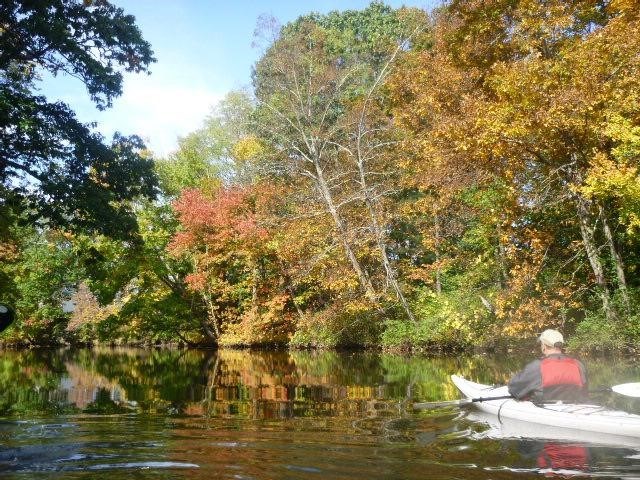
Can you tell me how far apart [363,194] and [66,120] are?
11667 mm

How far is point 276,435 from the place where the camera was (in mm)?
6254

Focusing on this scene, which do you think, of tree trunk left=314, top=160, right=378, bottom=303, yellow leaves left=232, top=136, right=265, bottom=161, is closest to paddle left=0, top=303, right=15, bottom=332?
tree trunk left=314, top=160, right=378, bottom=303

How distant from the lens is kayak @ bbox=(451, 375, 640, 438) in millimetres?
6203

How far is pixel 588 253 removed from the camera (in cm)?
1488

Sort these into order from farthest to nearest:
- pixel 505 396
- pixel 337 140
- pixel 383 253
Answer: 1. pixel 337 140
2. pixel 383 253
3. pixel 505 396

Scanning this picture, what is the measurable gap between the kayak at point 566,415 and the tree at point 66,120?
10.9 metres

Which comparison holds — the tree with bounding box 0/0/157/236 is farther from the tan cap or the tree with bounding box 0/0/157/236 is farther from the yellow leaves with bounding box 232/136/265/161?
the yellow leaves with bounding box 232/136/265/161

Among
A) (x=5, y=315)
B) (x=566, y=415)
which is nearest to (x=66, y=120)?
(x=5, y=315)

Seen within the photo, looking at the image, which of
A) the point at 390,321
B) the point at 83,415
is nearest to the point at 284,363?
the point at 390,321

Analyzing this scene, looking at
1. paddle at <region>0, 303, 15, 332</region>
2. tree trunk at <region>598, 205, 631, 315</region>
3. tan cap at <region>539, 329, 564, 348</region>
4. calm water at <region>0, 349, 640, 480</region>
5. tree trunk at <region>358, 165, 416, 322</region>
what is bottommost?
calm water at <region>0, 349, 640, 480</region>

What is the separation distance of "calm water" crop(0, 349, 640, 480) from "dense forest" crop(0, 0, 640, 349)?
460 centimetres

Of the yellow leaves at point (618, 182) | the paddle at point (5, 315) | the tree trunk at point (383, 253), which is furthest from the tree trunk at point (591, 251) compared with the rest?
the paddle at point (5, 315)

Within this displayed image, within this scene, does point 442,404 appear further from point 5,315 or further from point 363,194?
point 363,194

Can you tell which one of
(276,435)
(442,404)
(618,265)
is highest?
(618,265)
